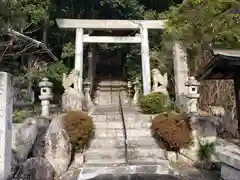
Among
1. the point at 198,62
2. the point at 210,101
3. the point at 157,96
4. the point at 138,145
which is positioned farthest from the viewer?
the point at 198,62

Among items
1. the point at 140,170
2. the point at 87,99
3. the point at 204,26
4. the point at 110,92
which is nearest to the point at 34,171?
the point at 140,170

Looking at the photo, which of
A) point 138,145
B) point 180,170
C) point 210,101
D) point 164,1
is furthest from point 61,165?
point 164,1

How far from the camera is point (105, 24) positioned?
13.4 meters

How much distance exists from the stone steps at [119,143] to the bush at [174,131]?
65 cm

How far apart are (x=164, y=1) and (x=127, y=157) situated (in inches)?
461

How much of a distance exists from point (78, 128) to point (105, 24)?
707 centimetres

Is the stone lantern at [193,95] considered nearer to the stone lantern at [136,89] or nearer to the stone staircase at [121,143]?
the stone staircase at [121,143]

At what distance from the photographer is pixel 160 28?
1370 centimetres

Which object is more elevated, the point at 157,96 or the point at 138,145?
the point at 157,96

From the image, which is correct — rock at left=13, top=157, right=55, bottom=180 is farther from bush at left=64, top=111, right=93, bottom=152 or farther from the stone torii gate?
the stone torii gate

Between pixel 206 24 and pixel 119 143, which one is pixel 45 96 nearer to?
Answer: pixel 119 143

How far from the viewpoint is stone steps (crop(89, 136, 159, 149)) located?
28.3 ft

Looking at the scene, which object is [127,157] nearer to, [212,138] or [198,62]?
[212,138]

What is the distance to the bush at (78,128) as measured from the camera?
25.2ft
